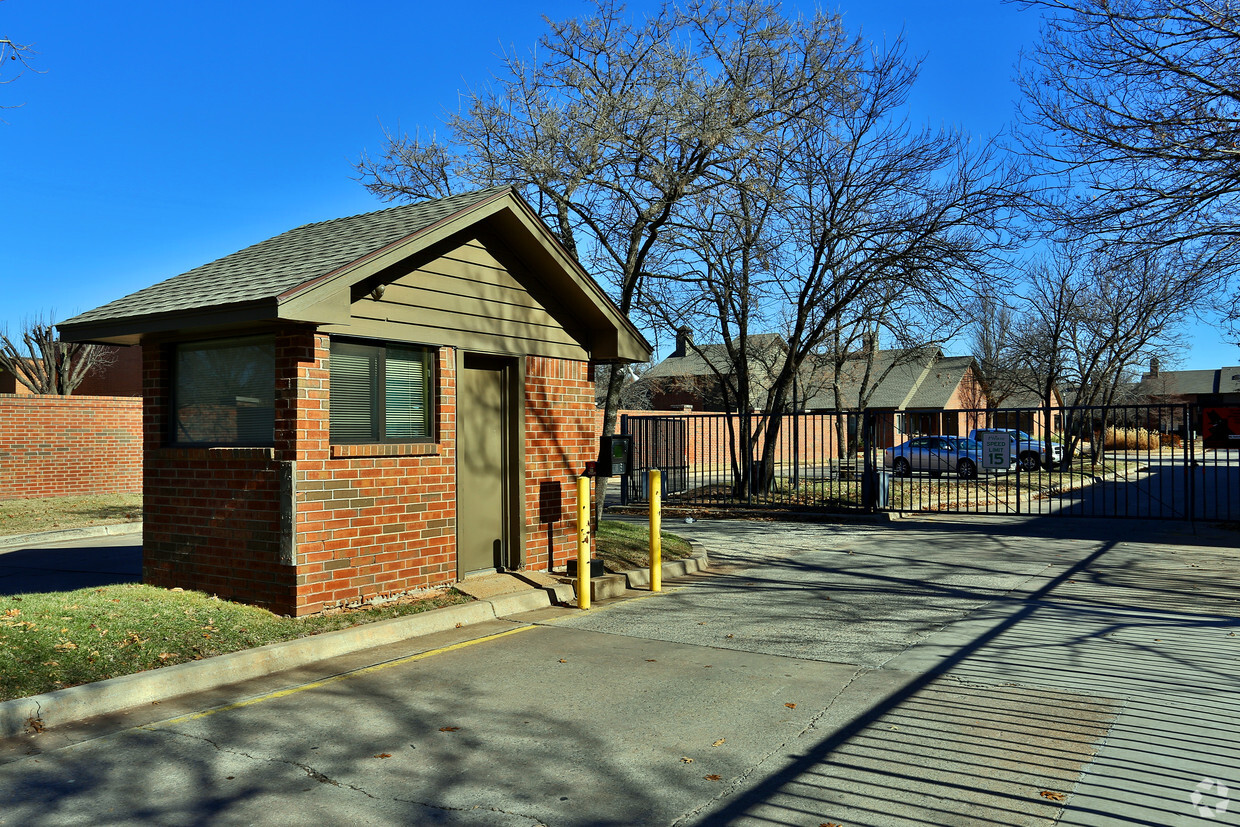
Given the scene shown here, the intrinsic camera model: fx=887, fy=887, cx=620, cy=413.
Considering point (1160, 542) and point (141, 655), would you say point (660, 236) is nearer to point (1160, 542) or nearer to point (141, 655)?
point (1160, 542)

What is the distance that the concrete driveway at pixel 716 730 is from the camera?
4.22 meters

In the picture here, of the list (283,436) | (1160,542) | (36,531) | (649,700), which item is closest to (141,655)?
(283,436)

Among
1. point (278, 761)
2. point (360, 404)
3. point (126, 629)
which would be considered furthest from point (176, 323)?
point (278, 761)

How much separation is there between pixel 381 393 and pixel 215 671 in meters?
3.11

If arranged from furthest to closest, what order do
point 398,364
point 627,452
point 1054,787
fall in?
point 627,452, point 398,364, point 1054,787

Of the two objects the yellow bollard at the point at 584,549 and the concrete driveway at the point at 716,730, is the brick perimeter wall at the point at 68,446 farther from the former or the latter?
the concrete driveway at the point at 716,730

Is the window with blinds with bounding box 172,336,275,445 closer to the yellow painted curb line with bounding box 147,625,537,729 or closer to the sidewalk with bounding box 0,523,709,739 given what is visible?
the sidewalk with bounding box 0,523,709,739

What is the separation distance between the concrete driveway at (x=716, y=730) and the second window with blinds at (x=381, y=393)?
2.13 meters

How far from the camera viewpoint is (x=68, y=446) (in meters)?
21.7

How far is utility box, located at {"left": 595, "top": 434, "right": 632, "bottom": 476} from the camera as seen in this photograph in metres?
11.3

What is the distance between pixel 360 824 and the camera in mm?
4008

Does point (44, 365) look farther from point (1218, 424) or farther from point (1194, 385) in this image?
point (1194, 385)

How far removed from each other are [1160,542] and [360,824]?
14.5 metres

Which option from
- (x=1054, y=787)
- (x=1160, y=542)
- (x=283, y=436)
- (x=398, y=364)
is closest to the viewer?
(x=1054, y=787)
